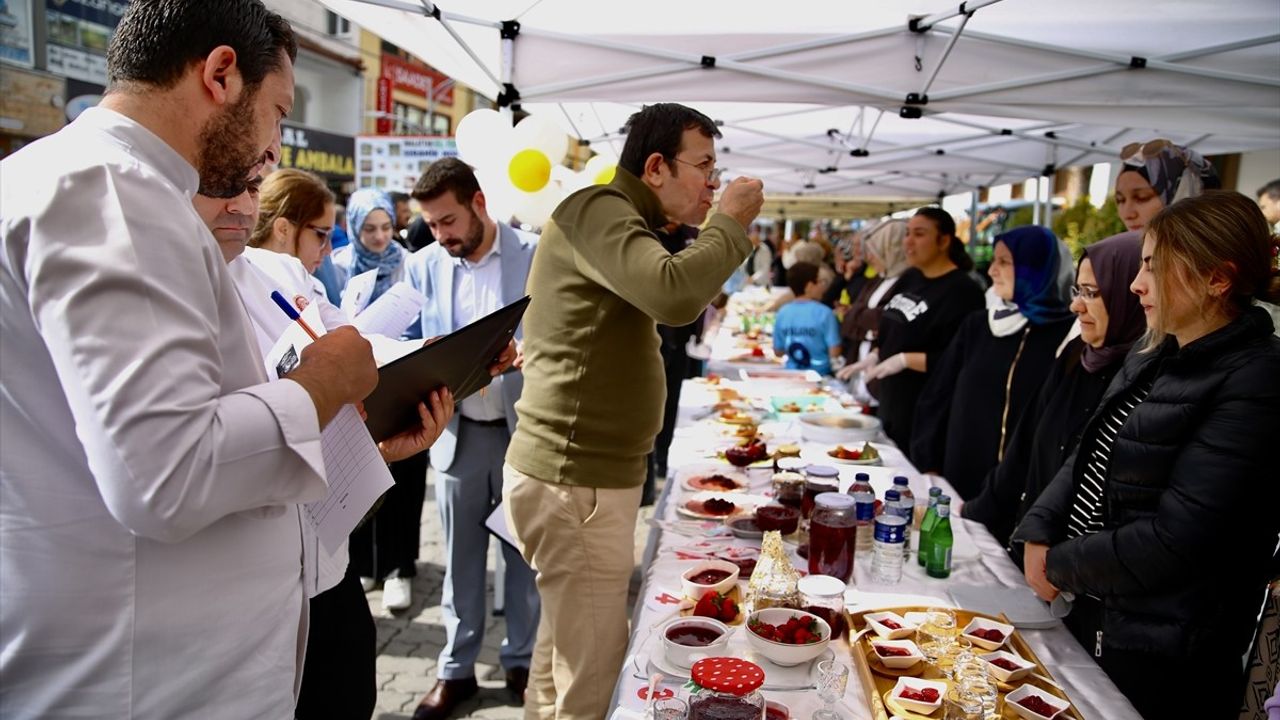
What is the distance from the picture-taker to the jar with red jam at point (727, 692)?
1.28 metres

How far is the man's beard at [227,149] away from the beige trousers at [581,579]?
1184 millimetres

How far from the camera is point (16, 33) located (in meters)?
10.7

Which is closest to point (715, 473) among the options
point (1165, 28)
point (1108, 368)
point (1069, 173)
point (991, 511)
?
point (991, 511)

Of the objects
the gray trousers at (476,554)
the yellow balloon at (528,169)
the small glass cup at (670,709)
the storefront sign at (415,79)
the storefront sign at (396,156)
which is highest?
the storefront sign at (415,79)

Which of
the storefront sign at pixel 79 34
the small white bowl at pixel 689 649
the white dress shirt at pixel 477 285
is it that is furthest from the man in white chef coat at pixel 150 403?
the storefront sign at pixel 79 34

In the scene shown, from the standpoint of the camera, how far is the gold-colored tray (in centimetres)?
141

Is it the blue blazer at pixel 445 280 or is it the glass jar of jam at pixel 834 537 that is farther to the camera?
the blue blazer at pixel 445 280

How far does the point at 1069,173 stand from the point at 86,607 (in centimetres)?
1761

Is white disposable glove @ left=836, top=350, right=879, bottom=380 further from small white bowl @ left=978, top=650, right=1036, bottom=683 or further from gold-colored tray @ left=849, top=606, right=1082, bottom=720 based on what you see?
small white bowl @ left=978, top=650, right=1036, bottom=683

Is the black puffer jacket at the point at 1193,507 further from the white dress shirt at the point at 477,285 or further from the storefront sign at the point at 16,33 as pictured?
the storefront sign at the point at 16,33

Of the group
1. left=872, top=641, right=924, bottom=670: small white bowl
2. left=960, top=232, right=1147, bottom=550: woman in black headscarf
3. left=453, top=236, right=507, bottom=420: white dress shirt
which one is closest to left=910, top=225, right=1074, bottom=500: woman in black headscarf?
left=960, top=232, right=1147, bottom=550: woman in black headscarf

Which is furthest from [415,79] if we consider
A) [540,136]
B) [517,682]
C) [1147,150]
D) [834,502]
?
[834,502]

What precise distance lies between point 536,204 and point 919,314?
208cm

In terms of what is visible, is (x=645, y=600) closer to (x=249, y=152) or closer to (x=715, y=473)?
(x=715, y=473)
